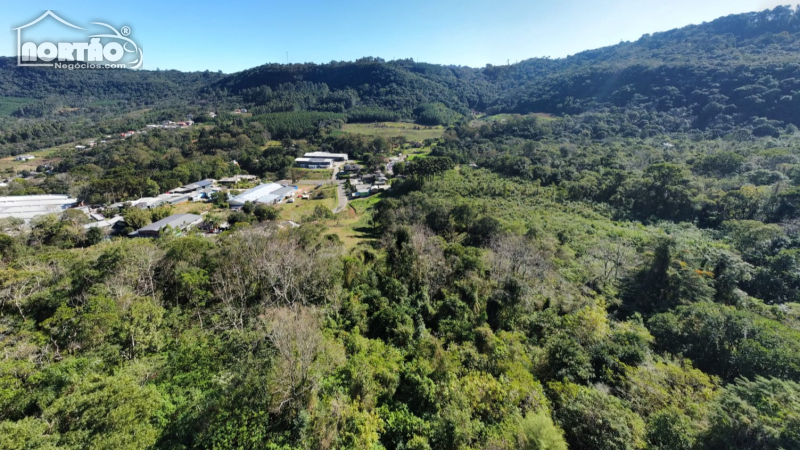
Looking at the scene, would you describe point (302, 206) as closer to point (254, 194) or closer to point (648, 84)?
point (254, 194)

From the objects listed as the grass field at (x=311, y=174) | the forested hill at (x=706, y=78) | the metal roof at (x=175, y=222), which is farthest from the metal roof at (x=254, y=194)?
the forested hill at (x=706, y=78)

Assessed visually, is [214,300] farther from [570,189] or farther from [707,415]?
[570,189]

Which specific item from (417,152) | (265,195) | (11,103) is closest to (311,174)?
A: (265,195)

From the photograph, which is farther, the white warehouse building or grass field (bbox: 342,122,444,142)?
grass field (bbox: 342,122,444,142)

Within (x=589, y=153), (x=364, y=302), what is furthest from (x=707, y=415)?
(x=589, y=153)

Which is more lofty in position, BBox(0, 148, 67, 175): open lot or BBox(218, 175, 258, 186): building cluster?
BBox(0, 148, 67, 175): open lot

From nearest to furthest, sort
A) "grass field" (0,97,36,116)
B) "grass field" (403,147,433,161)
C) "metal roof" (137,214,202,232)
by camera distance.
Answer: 1. "metal roof" (137,214,202,232)
2. "grass field" (403,147,433,161)
3. "grass field" (0,97,36,116)

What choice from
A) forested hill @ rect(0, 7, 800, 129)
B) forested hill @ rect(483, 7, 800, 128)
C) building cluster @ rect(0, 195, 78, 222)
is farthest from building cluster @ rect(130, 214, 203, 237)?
forested hill @ rect(483, 7, 800, 128)

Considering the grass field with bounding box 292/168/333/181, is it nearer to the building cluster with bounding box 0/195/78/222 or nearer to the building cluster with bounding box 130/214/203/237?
the building cluster with bounding box 130/214/203/237
